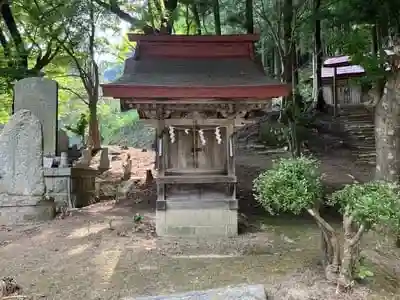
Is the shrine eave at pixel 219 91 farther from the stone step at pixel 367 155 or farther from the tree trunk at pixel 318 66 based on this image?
the tree trunk at pixel 318 66

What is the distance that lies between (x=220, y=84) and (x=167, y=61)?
1.78 metres

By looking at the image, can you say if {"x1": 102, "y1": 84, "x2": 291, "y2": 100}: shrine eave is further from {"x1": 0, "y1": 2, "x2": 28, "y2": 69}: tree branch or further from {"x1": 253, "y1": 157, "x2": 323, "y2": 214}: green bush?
{"x1": 0, "y1": 2, "x2": 28, "y2": 69}: tree branch

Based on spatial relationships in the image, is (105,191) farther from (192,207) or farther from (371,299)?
(371,299)

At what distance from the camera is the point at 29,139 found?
35.3ft

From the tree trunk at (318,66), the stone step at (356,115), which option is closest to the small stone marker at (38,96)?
the tree trunk at (318,66)

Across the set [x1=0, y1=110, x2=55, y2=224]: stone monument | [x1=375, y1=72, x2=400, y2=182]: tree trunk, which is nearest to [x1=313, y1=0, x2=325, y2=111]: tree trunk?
[x1=375, y1=72, x2=400, y2=182]: tree trunk

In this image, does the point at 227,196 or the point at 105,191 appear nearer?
the point at 227,196

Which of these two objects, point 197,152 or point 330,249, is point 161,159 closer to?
point 197,152

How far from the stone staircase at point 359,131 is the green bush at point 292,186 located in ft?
43.4

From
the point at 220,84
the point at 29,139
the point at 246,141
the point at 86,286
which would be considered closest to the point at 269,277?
the point at 86,286

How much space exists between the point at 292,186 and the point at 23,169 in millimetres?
7408

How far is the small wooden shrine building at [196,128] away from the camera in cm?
899

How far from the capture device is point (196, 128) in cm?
966

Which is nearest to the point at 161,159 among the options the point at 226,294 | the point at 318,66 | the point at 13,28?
the point at 226,294
